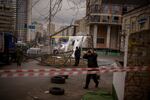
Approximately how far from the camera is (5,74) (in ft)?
25.3

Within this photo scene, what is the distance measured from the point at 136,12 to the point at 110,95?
23081mm

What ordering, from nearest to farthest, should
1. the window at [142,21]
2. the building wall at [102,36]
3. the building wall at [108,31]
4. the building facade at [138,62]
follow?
the building facade at [138,62] < the window at [142,21] < the building wall at [108,31] < the building wall at [102,36]

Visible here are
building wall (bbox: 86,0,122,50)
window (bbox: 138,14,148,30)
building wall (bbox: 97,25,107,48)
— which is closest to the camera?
window (bbox: 138,14,148,30)

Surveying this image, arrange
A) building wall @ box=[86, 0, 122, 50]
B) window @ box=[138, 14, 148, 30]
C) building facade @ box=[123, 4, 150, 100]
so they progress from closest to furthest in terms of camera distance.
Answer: building facade @ box=[123, 4, 150, 100], window @ box=[138, 14, 148, 30], building wall @ box=[86, 0, 122, 50]

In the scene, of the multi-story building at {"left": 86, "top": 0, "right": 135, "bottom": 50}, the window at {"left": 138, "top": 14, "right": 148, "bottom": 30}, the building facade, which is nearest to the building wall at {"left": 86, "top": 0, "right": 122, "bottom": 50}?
the multi-story building at {"left": 86, "top": 0, "right": 135, "bottom": 50}

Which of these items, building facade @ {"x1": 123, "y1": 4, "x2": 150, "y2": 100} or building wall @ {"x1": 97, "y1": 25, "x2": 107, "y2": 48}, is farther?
building wall @ {"x1": 97, "y1": 25, "x2": 107, "y2": 48}

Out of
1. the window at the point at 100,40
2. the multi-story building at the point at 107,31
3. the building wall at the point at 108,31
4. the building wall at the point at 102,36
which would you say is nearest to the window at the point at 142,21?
the building wall at the point at 108,31

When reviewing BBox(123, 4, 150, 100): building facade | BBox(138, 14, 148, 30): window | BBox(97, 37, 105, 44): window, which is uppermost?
BBox(138, 14, 148, 30): window

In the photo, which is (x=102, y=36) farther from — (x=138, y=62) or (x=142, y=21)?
(x=138, y=62)

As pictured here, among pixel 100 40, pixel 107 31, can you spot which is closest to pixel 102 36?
pixel 100 40

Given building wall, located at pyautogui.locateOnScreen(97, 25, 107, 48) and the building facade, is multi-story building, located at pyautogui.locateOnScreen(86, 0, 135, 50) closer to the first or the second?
building wall, located at pyautogui.locateOnScreen(97, 25, 107, 48)

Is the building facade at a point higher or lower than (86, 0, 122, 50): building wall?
lower

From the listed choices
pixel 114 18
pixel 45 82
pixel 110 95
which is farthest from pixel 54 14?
pixel 114 18

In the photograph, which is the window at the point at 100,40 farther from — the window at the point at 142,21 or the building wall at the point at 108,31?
the window at the point at 142,21
